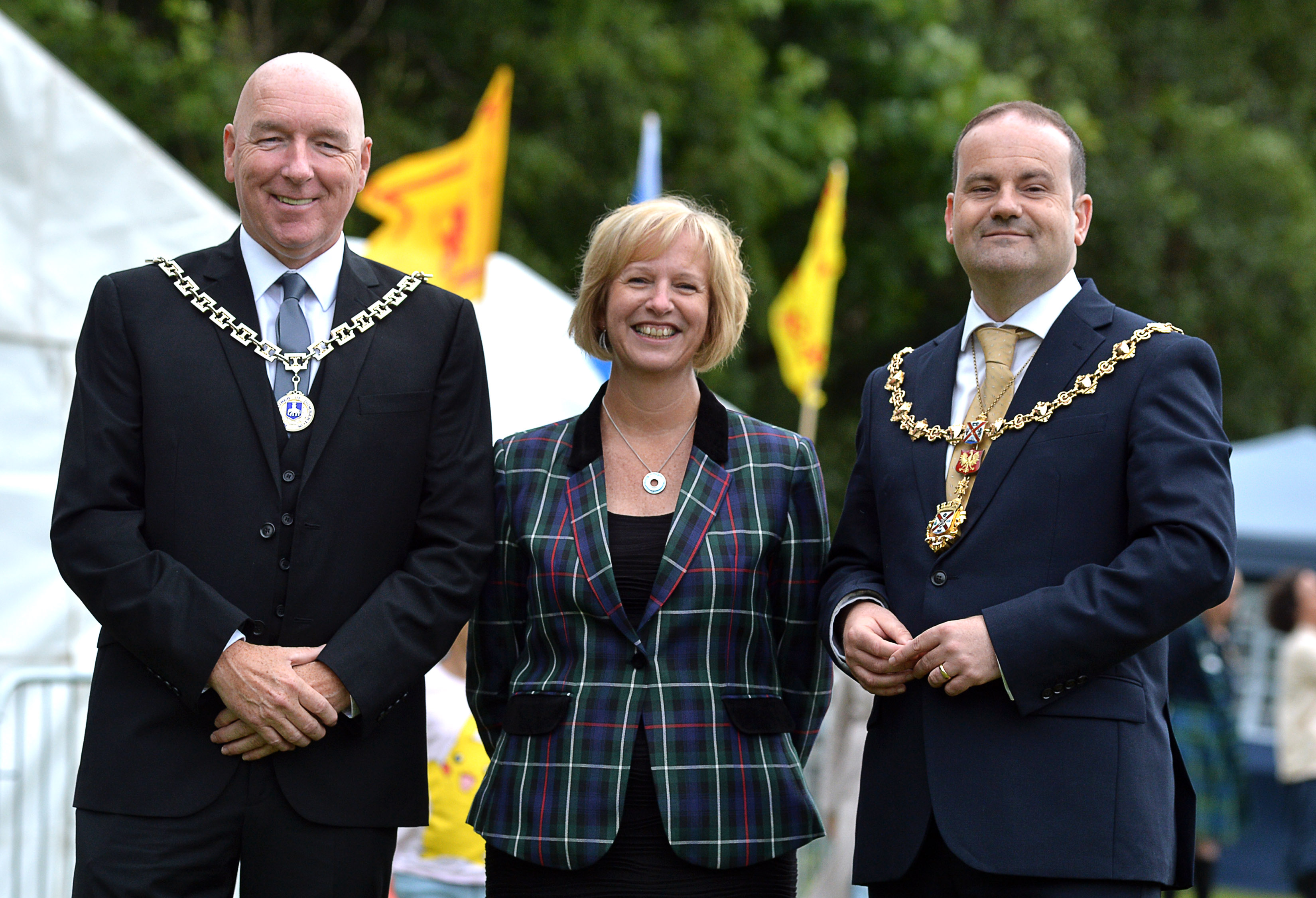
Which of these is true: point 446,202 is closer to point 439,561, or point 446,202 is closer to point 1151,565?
point 439,561

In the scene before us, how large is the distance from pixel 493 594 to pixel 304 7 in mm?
9339

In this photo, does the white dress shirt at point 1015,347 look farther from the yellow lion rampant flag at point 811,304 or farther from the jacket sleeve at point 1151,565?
Answer: the yellow lion rampant flag at point 811,304

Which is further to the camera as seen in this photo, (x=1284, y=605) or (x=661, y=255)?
(x=1284, y=605)

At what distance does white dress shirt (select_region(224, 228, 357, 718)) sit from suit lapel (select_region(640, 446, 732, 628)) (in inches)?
30.3

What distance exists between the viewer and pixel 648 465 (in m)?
3.09

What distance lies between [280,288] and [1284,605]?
20.9 feet

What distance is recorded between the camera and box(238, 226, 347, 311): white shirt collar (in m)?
2.82

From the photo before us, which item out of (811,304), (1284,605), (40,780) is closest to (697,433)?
(40,780)

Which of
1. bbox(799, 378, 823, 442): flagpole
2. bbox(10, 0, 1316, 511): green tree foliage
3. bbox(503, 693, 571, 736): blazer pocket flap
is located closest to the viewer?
bbox(503, 693, 571, 736): blazer pocket flap

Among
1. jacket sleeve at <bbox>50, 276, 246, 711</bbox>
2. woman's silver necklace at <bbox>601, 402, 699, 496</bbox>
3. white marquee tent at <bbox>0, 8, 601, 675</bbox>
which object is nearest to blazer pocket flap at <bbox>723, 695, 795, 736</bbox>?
woman's silver necklace at <bbox>601, 402, 699, 496</bbox>

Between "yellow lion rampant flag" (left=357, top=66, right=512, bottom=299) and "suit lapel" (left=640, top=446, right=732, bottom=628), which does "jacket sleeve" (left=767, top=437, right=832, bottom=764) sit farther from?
"yellow lion rampant flag" (left=357, top=66, right=512, bottom=299)

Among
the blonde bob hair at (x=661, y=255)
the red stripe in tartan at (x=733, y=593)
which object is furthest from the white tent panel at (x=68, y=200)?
the red stripe in tartan at (x=733, y=593)

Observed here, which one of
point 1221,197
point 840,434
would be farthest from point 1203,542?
point 1221,197

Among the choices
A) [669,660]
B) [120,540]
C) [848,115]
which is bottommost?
[669,660]
